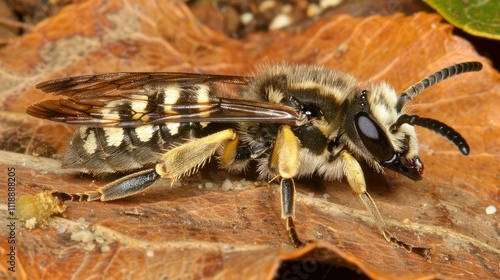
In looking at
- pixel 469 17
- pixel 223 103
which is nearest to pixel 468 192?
pixel 469 17

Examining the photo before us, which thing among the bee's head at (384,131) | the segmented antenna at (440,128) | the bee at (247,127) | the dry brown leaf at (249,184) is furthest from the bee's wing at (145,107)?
the segmented antenna at (440,128)

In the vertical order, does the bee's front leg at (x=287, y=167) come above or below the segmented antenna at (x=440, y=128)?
below

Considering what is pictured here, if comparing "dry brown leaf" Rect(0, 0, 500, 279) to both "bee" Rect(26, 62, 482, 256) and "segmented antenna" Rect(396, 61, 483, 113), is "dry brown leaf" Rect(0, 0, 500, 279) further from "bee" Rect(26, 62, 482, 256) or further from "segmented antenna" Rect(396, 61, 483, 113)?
"segmented antenna" Rect(396, 61, 483, 113)

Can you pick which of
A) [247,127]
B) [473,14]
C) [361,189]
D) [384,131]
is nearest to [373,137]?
[384,131]

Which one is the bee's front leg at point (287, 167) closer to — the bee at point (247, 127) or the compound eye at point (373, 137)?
the bee at point (247, 127)

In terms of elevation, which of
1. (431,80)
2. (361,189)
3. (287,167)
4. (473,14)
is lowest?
(361,189)

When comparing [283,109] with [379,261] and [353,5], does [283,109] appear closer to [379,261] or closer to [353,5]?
[379,261]

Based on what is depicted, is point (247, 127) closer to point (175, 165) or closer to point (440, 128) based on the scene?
point (175, 165)
